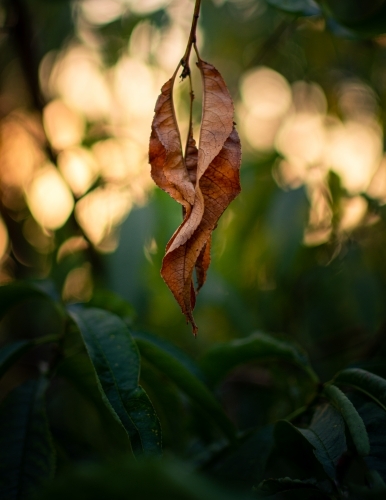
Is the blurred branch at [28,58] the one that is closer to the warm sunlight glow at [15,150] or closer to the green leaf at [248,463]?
the warm sunlight glow at [15,150]

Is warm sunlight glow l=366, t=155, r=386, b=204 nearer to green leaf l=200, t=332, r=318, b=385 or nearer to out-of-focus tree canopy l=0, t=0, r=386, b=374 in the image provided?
out-of-focus tree canopy l=0, t=0, r=386, b=374

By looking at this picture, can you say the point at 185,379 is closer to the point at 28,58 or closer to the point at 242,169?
the point at 242,169

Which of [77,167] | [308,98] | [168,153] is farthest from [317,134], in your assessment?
[168,153]

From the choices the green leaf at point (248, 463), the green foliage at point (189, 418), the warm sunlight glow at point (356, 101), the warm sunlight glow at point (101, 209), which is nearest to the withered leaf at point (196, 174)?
the green foliage at point (189, 418)

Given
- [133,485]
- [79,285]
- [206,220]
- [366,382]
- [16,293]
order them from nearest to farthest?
[133,485]
[206,220]
[366,382]
[16,293]
[79,285]

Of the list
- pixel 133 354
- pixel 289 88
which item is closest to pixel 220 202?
pixel 133 354

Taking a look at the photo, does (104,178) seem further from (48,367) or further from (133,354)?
(133,354)
